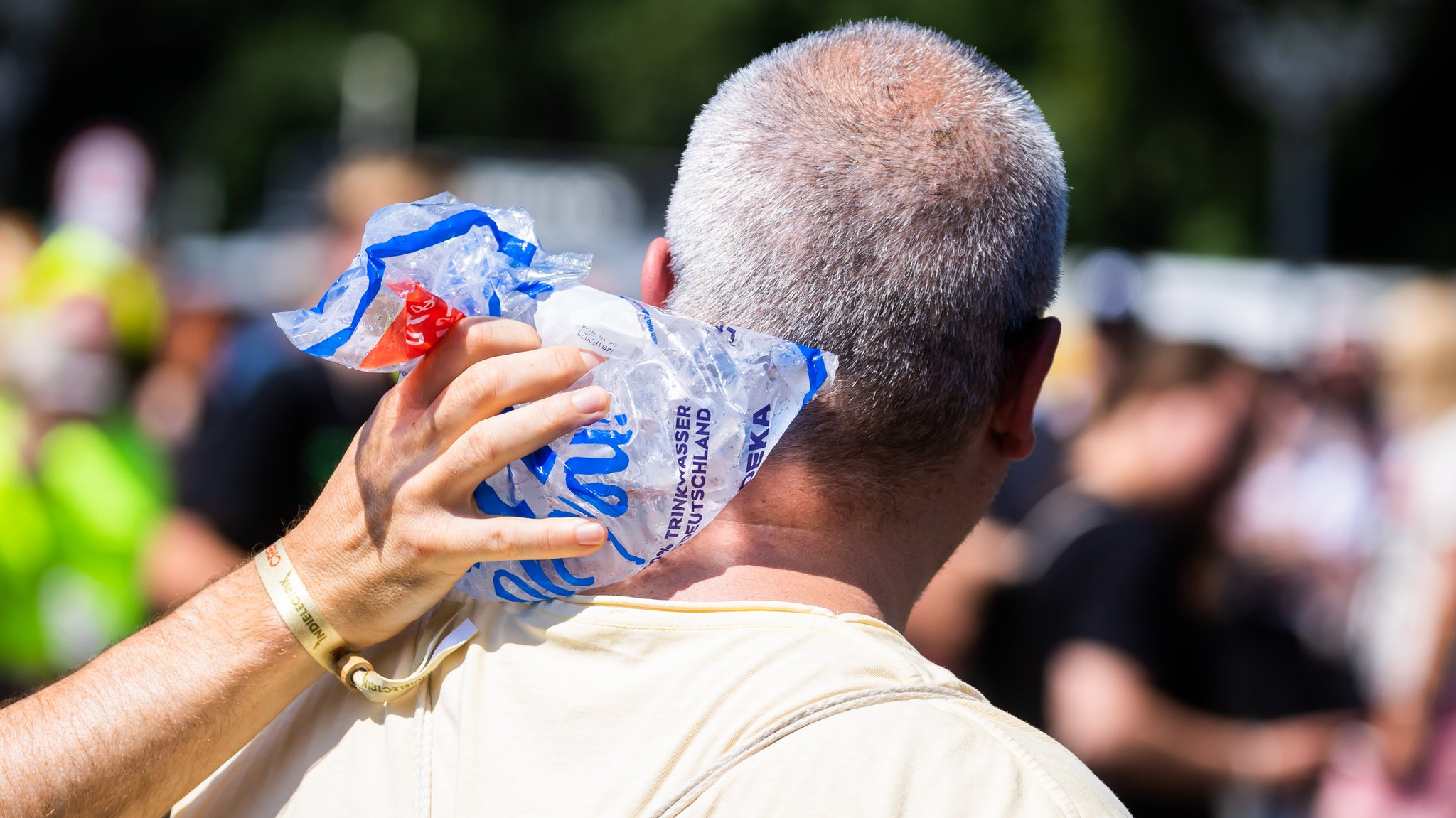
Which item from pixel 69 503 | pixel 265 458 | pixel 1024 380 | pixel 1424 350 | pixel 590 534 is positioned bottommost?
pixel 69 503

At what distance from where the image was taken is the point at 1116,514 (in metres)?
3.86

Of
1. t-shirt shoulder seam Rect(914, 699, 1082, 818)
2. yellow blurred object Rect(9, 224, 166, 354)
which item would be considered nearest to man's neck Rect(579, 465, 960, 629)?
t-shirt shoulder seam Rect(914, 699, 1082, 818)

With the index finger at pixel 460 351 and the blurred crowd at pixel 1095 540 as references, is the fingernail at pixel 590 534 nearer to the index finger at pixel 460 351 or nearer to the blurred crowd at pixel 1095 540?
the index finger at pixel 460 351

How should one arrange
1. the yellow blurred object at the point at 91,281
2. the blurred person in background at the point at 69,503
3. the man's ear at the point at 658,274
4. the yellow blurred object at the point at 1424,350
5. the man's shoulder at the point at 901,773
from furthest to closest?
the yellow blurred object at the point at 91,281 → the yellow blurred object at the point at 1424,350 → the blurred person in background at the point at 69,503 → the man's ear at the point at 658,274 → the man's shoulder at the point at 901,773

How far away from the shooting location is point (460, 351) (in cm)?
→ 131

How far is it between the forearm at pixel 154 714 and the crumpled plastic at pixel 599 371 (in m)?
0.26

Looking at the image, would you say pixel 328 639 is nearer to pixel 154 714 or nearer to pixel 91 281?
pixel 154 714

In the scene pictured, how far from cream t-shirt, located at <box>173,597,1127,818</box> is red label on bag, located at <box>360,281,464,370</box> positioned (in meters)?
0.30

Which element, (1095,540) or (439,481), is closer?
(439,481)

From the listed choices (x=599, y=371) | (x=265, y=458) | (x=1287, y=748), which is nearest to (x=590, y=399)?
(x=599, y=371)

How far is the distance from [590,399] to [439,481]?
16cm

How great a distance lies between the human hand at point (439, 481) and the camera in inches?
49.9

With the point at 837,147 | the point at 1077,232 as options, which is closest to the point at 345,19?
the point at 1077,232

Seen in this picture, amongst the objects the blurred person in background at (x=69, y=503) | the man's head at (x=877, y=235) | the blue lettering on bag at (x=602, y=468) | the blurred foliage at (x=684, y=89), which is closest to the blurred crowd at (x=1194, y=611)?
the man's head at (x=877, y=235)
